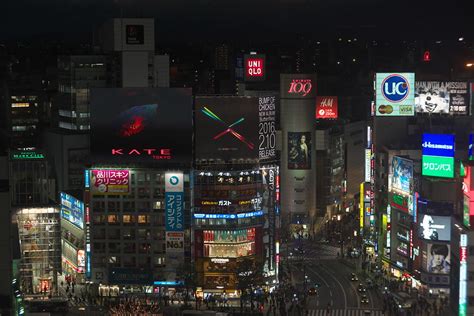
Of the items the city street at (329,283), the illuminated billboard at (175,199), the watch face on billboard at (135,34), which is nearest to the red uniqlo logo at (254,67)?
the watch face on billboard at (135,34)

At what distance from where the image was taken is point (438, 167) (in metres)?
46.4

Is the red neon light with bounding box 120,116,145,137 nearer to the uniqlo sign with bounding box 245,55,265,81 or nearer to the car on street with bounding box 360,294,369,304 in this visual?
the car on street with bounding box 360,294,369,304

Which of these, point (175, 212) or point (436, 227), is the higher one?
point (175, 212)

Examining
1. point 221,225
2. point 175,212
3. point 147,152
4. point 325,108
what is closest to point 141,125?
point 147,152

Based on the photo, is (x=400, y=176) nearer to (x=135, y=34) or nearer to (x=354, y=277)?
(x=354, y=277)

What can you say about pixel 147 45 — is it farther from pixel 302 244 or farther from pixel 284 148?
pixel 302 244

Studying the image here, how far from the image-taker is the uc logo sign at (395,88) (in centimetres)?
5450

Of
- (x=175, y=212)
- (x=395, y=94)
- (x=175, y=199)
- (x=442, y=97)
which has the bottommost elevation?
(x=175, y=212)

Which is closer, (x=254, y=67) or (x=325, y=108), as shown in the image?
(x=325, y=108)

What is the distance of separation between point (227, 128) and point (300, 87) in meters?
16.4

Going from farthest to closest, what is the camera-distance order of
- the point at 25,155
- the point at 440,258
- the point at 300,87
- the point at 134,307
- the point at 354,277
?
1. the point at 300,87
2. the point at 354,277
3. the point at 25,155
4. the point at 440,258
5. the point at 134,307

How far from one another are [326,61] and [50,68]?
4241cm

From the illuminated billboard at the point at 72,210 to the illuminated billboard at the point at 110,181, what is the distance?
5.47 ft

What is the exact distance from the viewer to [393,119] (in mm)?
54812
